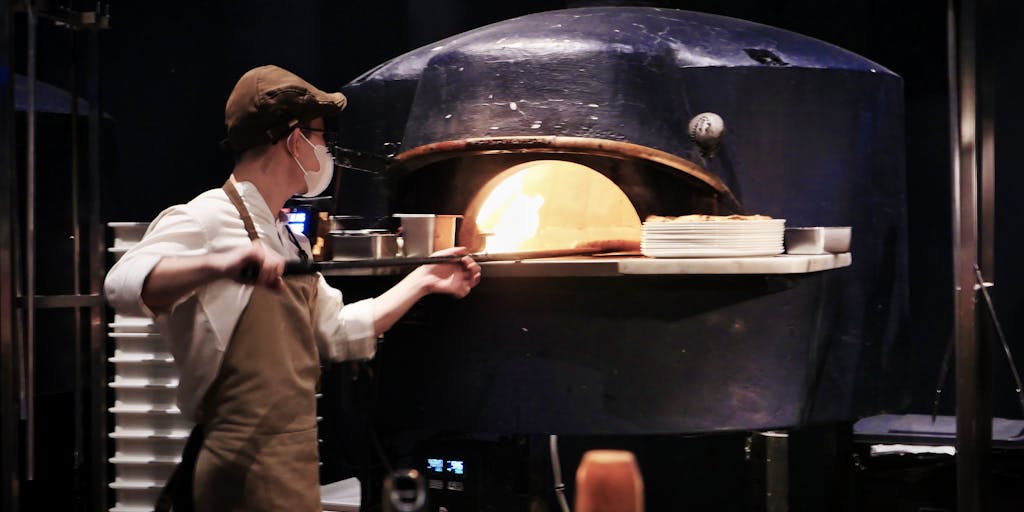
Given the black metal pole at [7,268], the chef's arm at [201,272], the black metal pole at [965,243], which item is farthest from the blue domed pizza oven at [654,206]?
the chef's arm at [201,272]

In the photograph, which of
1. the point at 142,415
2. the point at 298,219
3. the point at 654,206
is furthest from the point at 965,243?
the point at 142,415

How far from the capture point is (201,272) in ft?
7.70

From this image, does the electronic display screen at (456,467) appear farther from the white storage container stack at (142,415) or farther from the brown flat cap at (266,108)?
the brown flat cap at (266,108)

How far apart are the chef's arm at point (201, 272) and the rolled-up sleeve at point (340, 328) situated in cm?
53

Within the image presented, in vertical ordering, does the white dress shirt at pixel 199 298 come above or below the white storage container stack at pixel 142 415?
above

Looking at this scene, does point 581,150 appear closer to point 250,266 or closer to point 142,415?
point 250,266

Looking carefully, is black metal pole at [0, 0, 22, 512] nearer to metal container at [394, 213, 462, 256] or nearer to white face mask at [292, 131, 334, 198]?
white face mask at [292, 131, 334, 198]

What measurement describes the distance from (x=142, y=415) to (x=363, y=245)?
1507 mm

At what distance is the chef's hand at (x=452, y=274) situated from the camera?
317 cm

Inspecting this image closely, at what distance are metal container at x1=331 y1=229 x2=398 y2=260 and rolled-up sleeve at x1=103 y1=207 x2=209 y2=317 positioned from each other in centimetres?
92

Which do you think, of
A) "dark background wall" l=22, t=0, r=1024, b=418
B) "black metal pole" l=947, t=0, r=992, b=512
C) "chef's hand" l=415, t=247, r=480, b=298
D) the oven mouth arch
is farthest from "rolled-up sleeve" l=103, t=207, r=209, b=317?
"dark background wall" l=22, t=0, r=1024, b=418

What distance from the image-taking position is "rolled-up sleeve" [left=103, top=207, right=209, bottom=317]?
2.39 metres

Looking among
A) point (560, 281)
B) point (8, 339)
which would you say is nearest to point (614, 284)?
point (560, 281)

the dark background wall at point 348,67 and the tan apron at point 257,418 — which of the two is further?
the dark background wall at point 348,67
